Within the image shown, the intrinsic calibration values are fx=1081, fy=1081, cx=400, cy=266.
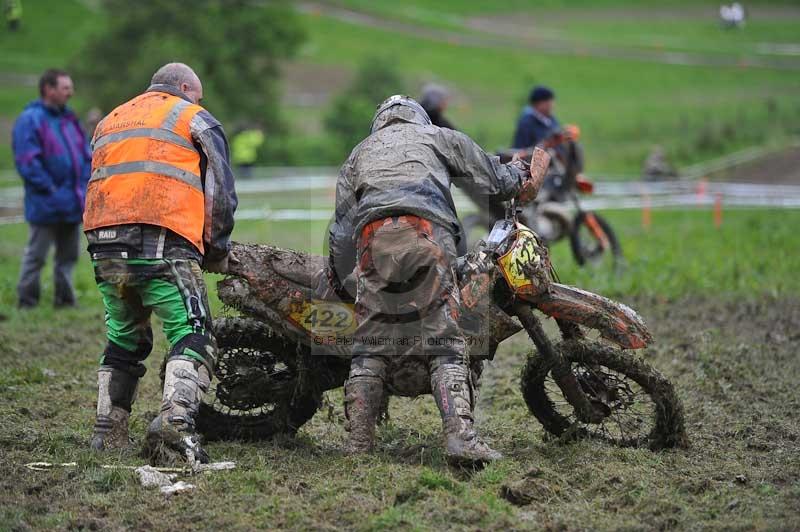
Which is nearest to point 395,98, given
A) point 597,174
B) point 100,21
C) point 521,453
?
point 521,453

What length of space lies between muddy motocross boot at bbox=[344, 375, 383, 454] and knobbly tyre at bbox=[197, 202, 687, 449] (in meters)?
0.20

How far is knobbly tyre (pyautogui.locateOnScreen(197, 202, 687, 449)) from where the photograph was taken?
609 centimetres

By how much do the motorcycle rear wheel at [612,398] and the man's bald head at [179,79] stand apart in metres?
2.53

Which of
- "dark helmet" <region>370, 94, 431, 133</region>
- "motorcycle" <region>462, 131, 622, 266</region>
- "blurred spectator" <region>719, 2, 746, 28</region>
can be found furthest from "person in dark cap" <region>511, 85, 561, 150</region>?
"blurred spectator" <region>719, 2, 746, 28</region>

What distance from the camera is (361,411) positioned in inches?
226

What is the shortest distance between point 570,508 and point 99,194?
299cm

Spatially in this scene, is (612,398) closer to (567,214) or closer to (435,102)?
(435,102)

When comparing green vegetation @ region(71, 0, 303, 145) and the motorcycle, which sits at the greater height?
green vegetation @ region(71, 0, 303, 145)

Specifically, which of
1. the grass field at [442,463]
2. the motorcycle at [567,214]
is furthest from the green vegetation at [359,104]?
the grass field at [442,463]

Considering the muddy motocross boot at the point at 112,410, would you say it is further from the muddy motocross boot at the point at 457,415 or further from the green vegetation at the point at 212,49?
the green vegetation at the point at 212,49

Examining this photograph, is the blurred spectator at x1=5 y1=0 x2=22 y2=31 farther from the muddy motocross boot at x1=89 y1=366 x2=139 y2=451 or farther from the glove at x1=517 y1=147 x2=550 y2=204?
the glove at x1=517 y1=147 x2=550 y2=204

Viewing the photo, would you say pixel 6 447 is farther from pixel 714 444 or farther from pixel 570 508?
pixel 714 444

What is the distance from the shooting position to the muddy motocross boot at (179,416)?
5.62 metres

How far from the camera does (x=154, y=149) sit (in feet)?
19.2
